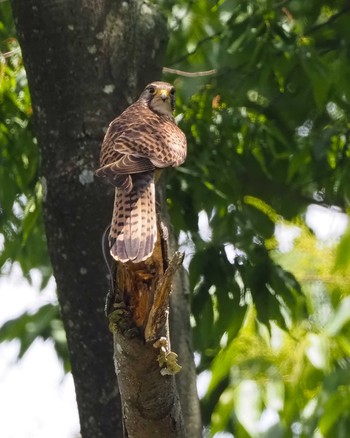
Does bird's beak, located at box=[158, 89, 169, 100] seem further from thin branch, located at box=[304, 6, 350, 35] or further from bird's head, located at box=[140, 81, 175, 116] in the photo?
thin branch, located at box=[304, 6, 350, 35]

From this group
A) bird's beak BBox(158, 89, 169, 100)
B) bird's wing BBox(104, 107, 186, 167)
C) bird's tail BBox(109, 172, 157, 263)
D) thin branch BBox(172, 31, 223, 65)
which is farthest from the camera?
thin branch BBox(172, 31, 223, 65)

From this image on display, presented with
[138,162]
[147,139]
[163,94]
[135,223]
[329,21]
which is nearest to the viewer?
[135,223]

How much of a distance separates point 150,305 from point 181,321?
140 centimetres

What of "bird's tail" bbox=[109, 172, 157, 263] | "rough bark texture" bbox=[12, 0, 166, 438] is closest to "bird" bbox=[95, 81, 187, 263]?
"bird's tail" bbox=[109, 172, 157, 263]

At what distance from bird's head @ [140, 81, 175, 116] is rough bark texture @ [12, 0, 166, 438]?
0.28 ft

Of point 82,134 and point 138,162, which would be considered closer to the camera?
point 138,162

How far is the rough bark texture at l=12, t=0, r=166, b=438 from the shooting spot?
457 centimetres

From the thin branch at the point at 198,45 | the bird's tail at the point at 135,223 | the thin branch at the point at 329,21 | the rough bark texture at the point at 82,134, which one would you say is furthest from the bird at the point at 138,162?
the thin branch at the point at 329,21

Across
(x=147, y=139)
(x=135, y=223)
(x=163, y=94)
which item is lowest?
(x=163, y=94)

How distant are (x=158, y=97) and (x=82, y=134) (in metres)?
0.30

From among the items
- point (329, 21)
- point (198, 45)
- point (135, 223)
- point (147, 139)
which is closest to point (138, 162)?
point (147, 139)

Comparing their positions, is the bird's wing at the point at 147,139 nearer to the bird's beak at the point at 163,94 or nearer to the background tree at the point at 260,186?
the bird's beak at the point at 163,94

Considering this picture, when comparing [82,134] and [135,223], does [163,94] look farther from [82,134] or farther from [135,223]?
[135,223]

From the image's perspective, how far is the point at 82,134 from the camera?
15.2ft
